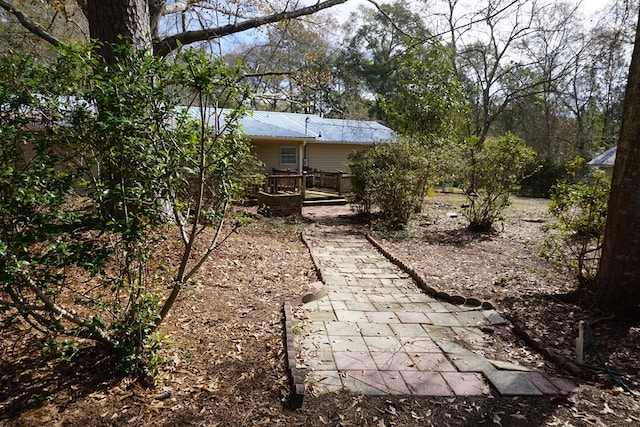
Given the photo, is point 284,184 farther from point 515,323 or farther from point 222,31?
point 515,323

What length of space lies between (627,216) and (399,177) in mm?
5796

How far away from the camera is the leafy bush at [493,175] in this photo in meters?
9.16

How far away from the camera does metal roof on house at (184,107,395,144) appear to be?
15.7m

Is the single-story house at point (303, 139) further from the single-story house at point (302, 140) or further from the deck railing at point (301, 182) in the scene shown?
the deck railing at point (301, 182)

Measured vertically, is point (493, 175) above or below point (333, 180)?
above

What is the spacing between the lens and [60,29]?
1567cm

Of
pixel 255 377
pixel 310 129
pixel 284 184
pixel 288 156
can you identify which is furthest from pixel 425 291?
pixel 310 129

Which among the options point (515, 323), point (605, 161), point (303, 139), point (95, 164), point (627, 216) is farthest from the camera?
point (605, 161)

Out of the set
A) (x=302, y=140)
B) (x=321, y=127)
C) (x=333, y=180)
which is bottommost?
(x=333, y=180)

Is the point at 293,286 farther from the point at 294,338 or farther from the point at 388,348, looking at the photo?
the point at 388,348

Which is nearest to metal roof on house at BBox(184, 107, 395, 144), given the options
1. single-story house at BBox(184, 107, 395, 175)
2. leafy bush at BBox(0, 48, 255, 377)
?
single-story house at BBox(184, 107, 395, 175)

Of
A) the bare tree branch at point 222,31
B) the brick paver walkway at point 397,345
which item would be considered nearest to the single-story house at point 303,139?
the bare tree branch at point 222,31

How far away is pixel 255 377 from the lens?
3.18 metres

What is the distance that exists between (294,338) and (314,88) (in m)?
8.25
